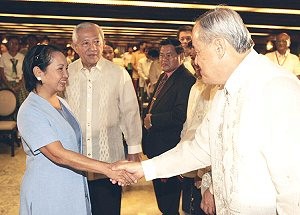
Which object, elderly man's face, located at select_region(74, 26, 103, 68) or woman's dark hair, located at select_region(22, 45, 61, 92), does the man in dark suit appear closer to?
elderly man's face, located at select_region(74, 26, 103, 68)

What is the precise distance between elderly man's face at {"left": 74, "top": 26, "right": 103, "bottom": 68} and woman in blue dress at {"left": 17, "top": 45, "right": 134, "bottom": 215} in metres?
0.65

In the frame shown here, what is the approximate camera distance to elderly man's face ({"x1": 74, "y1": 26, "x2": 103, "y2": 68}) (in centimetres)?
273

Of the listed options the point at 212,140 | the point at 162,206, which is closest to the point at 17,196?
the point at 162,206

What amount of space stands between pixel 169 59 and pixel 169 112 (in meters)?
0.47

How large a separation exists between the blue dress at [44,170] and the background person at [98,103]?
0.76 m

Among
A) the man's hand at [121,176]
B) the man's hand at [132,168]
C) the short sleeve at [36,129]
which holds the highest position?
the short sleeve at [36,129]

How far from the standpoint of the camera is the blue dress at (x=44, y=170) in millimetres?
1889

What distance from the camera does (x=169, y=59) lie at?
3.37 m

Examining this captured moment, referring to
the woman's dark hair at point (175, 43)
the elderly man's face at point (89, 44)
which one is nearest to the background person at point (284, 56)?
the woman's dark hair at point (175, 43)

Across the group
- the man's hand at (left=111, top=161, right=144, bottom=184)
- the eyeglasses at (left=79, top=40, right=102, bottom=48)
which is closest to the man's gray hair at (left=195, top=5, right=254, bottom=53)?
the man's hand at (left=111, top=161, right=144, bottom=184)

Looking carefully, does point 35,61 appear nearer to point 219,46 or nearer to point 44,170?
point 44,170

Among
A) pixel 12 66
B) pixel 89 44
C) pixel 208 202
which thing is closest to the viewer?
pixel 208 202

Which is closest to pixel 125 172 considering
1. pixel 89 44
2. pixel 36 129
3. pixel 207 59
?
pixel 36 129

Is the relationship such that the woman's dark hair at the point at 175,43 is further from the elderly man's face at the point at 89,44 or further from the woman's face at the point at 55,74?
the woman's face at the point at 55,74
